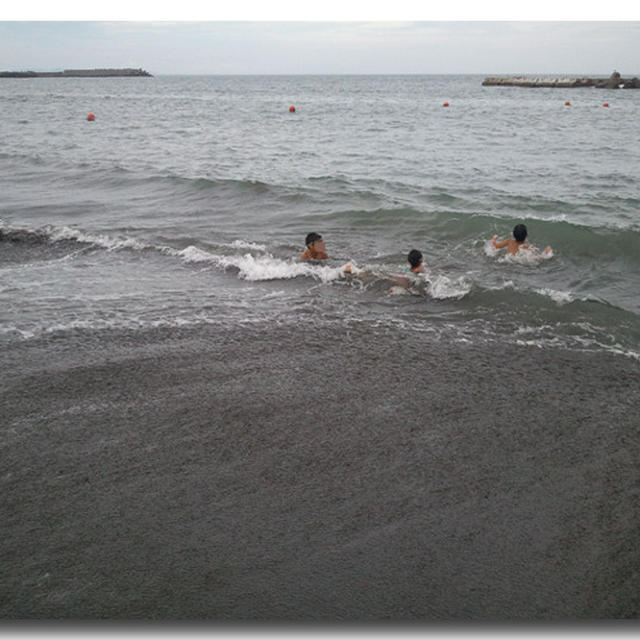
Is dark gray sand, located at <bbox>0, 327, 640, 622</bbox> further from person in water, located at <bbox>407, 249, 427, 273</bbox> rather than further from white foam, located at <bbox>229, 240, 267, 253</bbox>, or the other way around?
white foam, located at <bbox>229, 240, 267, 253</bbox>

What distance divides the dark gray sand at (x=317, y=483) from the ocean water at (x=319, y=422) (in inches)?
0.7

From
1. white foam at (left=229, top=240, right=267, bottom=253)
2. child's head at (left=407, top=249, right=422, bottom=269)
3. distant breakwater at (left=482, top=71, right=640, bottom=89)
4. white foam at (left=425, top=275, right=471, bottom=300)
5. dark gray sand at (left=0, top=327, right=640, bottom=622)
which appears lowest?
dark gray sand at (left=0, top=327, right=640, bottom=622)

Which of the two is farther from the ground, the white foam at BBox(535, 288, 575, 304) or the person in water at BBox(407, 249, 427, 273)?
the person in water at BBox(407, 249, 427, 273)

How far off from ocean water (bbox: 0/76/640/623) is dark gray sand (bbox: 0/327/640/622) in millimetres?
18

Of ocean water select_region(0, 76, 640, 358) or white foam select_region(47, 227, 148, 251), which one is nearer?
ocean water select_region(0, 76, 640, 358)

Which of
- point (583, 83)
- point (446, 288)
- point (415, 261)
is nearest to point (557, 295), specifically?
point (446, 288)

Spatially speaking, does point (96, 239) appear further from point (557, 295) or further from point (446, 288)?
point (557, 295)

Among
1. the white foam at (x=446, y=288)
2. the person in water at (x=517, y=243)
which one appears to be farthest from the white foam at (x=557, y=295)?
the person in water at (x=517, y=243)

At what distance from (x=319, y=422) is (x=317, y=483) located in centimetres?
89

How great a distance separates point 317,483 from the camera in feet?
14.9

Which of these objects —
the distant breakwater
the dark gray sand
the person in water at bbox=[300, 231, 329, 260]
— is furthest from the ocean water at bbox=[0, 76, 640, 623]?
the distant breakwater

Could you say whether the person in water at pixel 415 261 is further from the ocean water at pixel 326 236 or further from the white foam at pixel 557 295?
the white foam at pixel 557 295

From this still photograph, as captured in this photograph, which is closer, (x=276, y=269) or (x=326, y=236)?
(x=276, y=269)

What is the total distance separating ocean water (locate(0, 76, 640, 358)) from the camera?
7863mm
